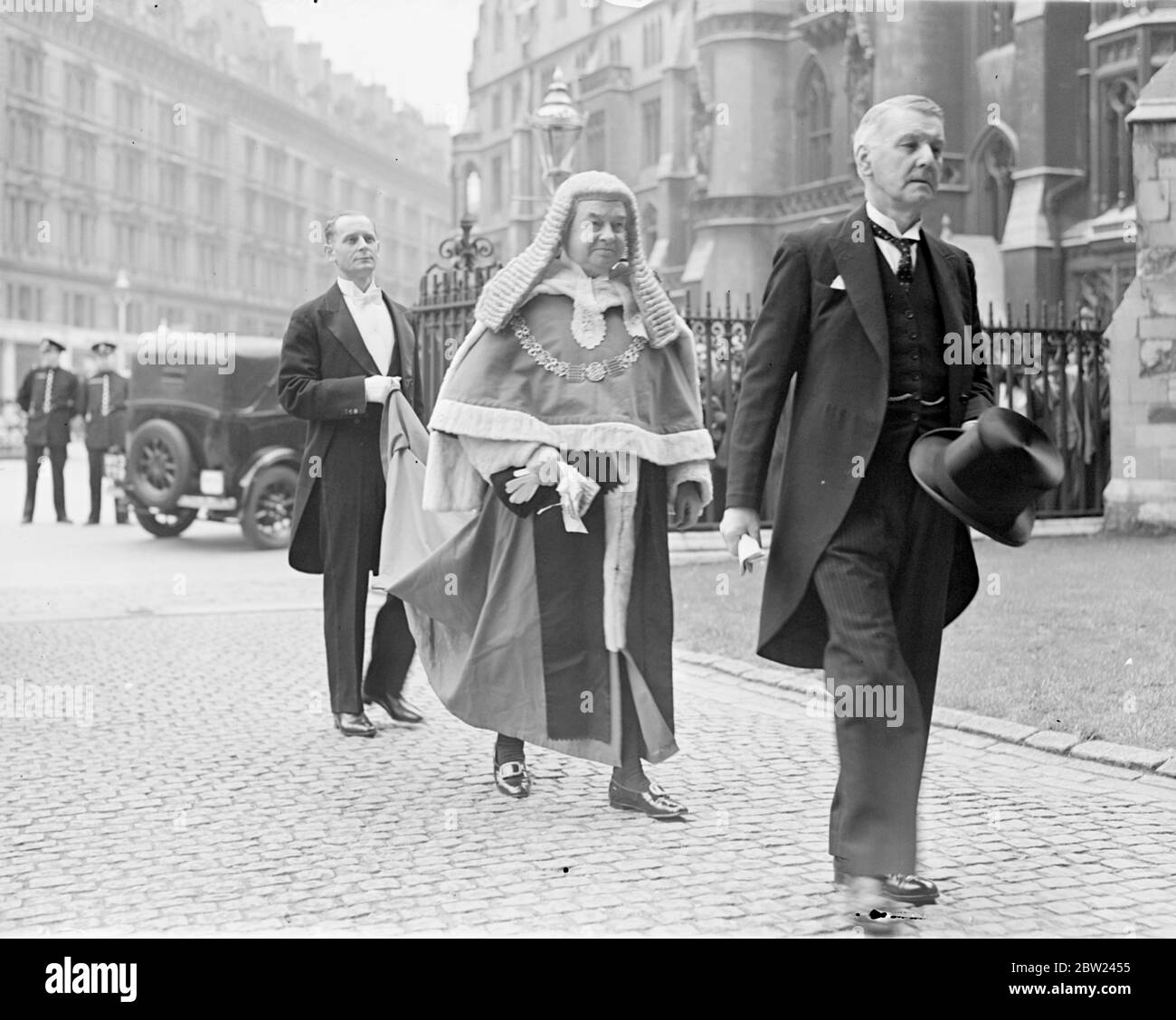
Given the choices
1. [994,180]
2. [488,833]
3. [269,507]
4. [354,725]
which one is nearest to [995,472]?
[488,833]

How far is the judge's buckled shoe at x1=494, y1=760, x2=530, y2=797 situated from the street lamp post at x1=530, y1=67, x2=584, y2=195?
12.4 metres

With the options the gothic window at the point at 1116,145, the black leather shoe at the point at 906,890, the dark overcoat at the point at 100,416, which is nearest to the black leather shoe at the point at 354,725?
the black leather shoe at the point at 906,890

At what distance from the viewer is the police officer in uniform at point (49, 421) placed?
18.8m

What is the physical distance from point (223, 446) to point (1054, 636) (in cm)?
877

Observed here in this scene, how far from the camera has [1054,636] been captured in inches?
363

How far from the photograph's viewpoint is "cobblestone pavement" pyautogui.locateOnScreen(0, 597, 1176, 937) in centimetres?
407

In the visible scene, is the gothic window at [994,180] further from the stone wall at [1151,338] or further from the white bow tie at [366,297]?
the white bow tie at [366,297]

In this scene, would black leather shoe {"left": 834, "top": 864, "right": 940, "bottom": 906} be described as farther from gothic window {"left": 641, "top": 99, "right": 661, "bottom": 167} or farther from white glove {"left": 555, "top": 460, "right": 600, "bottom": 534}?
gothic window {"left": 641, "top": 99, "right": 661, "bottom": 167}

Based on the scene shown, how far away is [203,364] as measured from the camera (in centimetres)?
1570

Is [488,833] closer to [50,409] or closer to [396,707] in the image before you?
[396,707]
